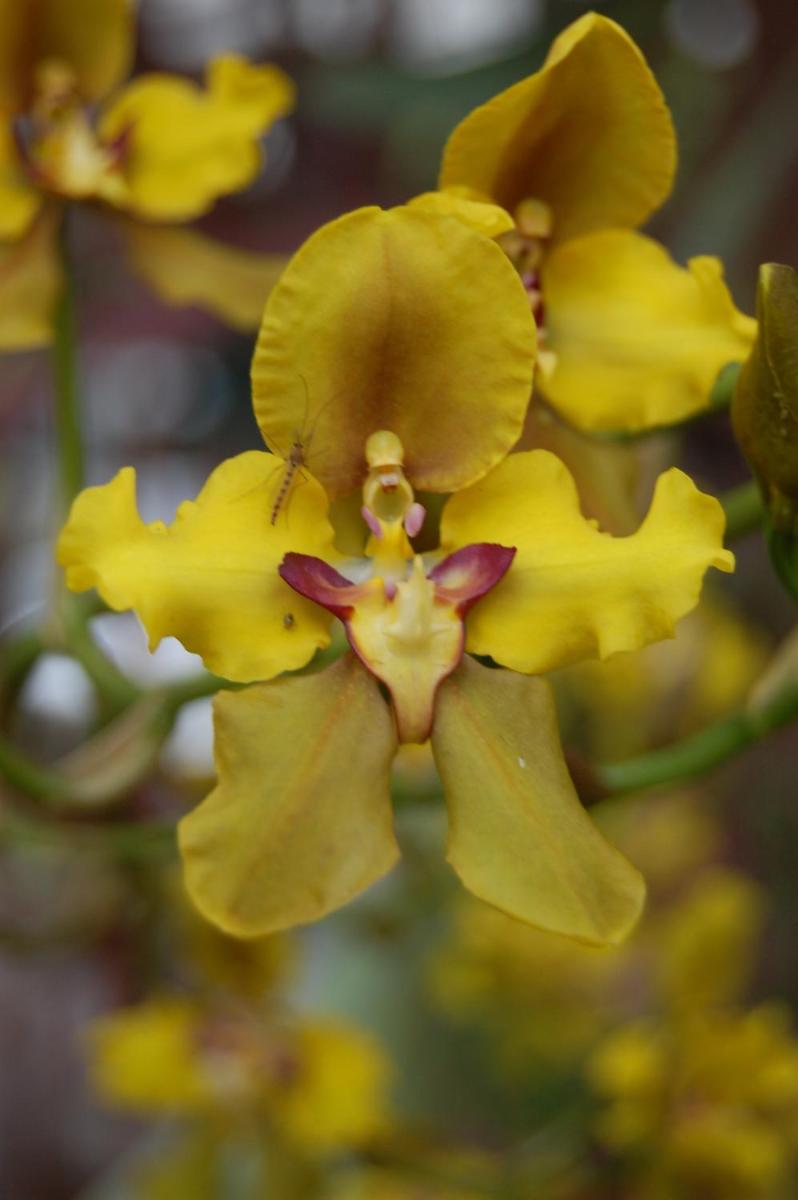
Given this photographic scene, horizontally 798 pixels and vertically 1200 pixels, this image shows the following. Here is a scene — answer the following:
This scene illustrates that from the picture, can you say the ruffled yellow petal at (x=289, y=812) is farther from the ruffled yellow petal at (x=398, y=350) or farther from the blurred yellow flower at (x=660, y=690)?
the blurred yellow flower at (x=660, y=690)

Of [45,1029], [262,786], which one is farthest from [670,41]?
[45,1029]

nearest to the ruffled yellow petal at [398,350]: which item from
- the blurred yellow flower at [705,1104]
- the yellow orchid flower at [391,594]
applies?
the yellow orchid flower at [391,594]

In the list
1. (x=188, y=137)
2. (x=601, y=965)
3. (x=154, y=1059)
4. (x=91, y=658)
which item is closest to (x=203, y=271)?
(x=188, y=137)

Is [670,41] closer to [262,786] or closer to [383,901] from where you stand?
[383,901]

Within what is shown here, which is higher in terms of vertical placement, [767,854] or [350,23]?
[350,23]

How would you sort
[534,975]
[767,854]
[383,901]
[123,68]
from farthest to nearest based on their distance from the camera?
[767,854]
[534,975]
[383,901]
[123,68]
